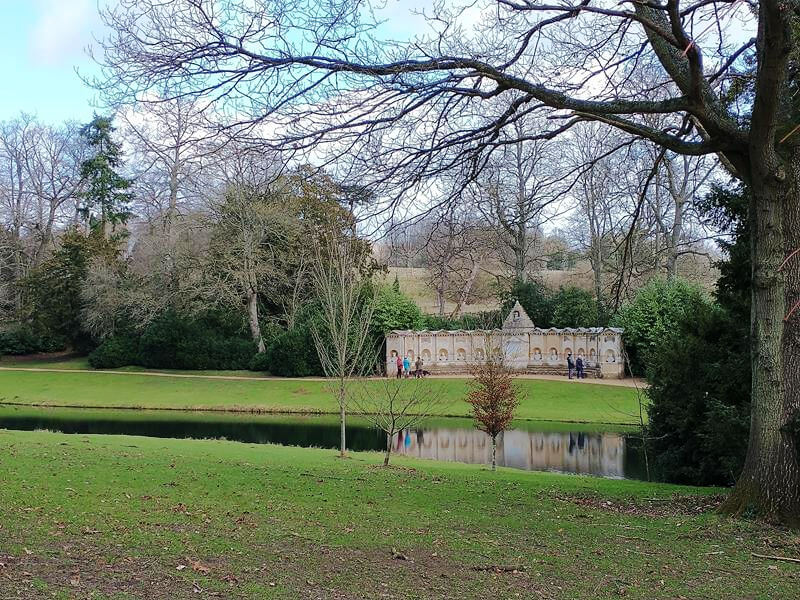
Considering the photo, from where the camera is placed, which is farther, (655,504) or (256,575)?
(655,504)

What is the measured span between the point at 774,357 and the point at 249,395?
29625mm

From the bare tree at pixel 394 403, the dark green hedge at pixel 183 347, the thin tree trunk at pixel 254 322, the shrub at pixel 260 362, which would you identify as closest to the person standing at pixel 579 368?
the bare tree at pixel 394 403

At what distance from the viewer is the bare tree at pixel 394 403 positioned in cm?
1631

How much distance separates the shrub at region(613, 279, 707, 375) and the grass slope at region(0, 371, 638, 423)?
4427 millimetres

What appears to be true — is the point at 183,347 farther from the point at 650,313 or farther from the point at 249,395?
the point at 650,313

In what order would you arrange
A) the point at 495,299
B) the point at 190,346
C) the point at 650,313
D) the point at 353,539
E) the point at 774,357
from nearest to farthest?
1. the point at 353,539
2. the point at 774,357
3. the point at 650,313
4. the point at 190,346
5. the point at 495,299

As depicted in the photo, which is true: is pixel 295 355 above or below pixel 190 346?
below

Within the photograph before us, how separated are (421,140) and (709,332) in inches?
359

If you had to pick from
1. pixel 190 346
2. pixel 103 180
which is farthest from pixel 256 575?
pixel 103 180

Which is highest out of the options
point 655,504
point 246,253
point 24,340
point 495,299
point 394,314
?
point 246,253

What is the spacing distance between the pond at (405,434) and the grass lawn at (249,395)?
1.40 metres

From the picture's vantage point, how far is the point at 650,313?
36656 mm

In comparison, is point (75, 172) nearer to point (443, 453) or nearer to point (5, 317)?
point (5, 317)

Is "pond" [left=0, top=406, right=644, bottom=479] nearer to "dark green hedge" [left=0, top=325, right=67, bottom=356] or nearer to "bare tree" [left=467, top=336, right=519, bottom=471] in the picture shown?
"bare tree" [left=467, top=336, right=519, bottom=471]
